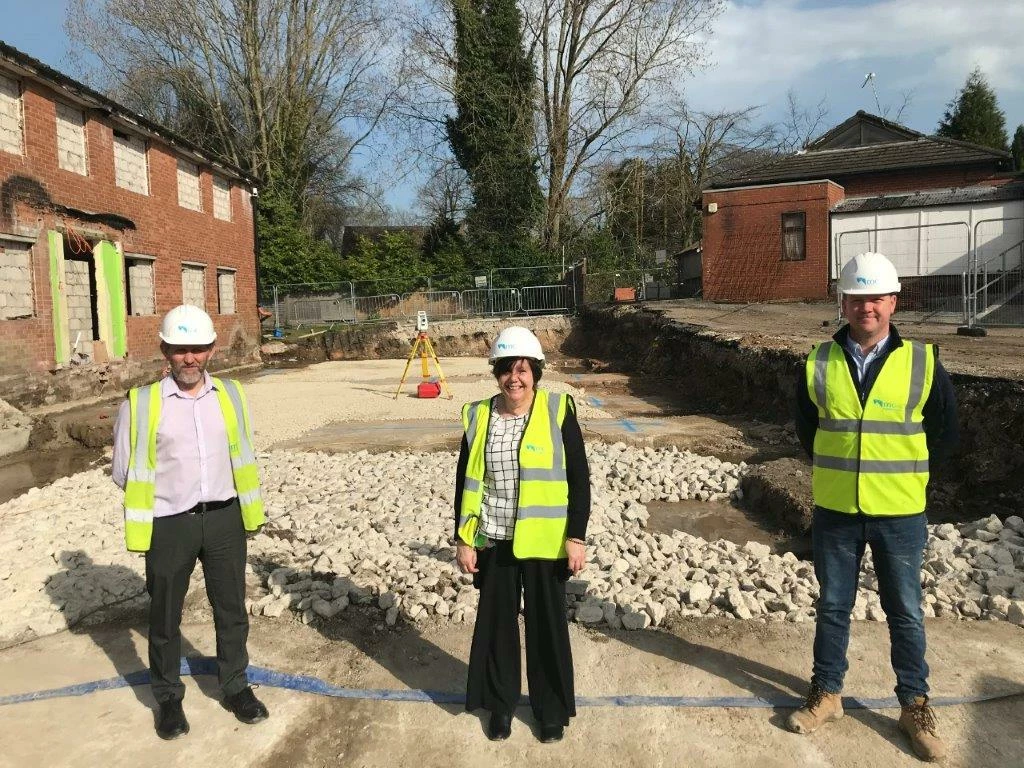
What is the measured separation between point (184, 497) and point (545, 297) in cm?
2743

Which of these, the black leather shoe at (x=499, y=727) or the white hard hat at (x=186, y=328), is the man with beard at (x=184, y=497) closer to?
the white hard hat at (x=186, y=328)

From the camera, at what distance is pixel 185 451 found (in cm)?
313

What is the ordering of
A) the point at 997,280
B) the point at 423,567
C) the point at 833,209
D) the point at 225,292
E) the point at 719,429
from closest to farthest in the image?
1. the point at 423,567
2. the point at 719,429
3. the point at 997,280
4. the point at 225,292
5. the point at 833,209

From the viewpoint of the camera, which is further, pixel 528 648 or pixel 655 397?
pixel 655 397

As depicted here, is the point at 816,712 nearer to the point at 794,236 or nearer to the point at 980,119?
the point at 794,236

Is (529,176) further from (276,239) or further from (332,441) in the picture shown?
(332,441)

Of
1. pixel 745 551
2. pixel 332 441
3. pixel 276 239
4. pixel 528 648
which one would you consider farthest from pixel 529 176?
pixel 528 648

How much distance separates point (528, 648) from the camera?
313cm

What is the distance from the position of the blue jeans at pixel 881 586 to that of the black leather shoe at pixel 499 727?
132 cm

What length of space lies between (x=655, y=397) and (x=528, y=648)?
37.5ft

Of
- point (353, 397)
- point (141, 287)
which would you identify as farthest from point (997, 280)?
point (141, 287)

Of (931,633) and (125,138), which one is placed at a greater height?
(125,138)

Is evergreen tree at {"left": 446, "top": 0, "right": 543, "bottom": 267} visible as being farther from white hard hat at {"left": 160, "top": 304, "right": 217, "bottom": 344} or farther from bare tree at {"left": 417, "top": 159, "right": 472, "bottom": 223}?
white hard hat at {"left": 160, "top": 304, "right": 217, "bottom": 344}

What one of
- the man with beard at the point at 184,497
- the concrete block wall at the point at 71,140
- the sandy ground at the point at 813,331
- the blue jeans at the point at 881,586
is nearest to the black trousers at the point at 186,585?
the man with beard at the point at 184,497
